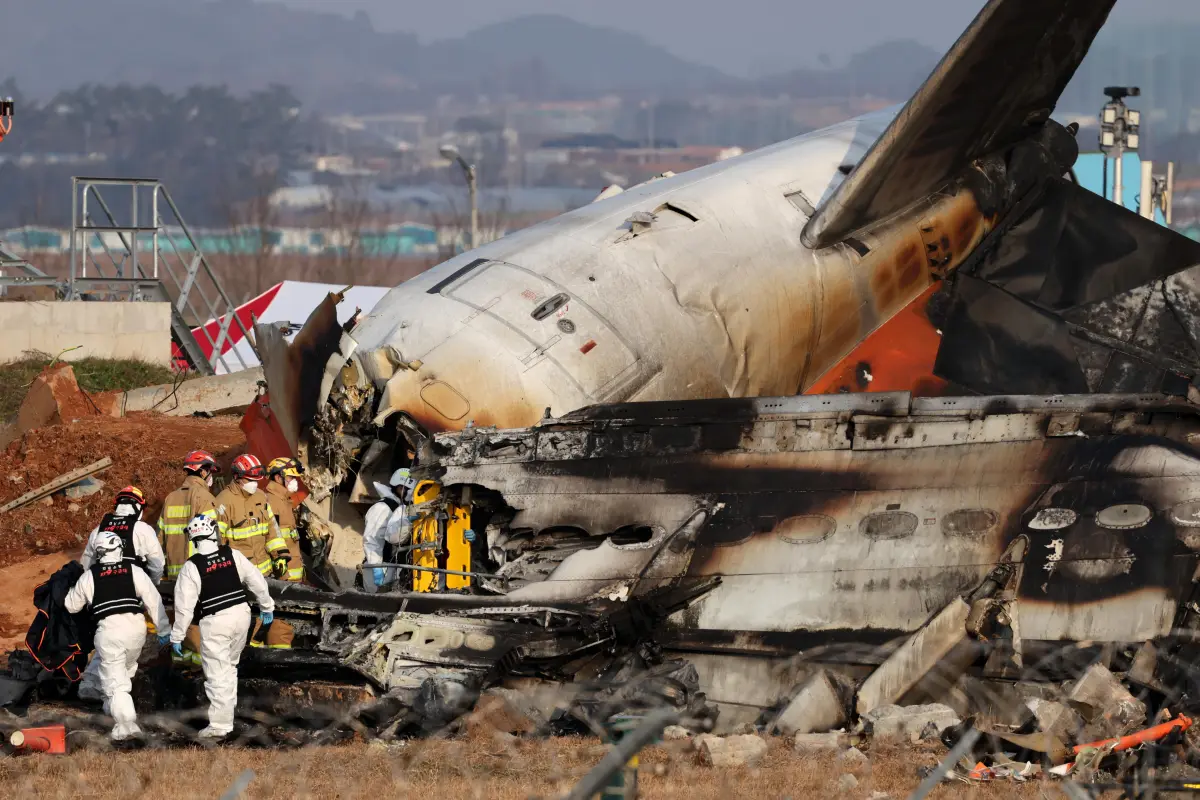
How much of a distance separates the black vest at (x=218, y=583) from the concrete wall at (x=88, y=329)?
59.0ft

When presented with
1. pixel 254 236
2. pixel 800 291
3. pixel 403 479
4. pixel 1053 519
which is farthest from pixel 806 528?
pixel 254 236

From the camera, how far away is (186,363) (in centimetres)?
3131

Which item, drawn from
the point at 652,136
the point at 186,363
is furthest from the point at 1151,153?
the point at 652,136

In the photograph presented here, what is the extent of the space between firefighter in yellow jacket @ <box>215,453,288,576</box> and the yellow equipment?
1636 millimetres

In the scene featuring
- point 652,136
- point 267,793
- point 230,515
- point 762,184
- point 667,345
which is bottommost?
point 267,793

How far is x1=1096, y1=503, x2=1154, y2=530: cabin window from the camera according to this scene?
12172mm

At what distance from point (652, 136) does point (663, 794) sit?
430 ft

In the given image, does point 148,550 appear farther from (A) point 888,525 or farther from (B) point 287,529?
(A) point 888,525

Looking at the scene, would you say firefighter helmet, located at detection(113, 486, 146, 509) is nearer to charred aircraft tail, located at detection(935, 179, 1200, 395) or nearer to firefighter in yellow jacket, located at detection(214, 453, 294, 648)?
firefighter in yellow jacket, located at detection(214, 453, 294, 648)

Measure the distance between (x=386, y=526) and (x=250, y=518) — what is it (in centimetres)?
126

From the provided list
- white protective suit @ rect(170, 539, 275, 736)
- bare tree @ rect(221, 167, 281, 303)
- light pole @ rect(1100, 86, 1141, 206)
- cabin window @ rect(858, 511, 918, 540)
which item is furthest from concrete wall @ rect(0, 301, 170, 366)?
bare tree @ rect(221, 167, 281, 303)

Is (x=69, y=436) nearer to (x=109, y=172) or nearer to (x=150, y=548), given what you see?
(x=150, y=548)

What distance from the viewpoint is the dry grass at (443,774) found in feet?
31.8

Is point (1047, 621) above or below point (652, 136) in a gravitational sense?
below
